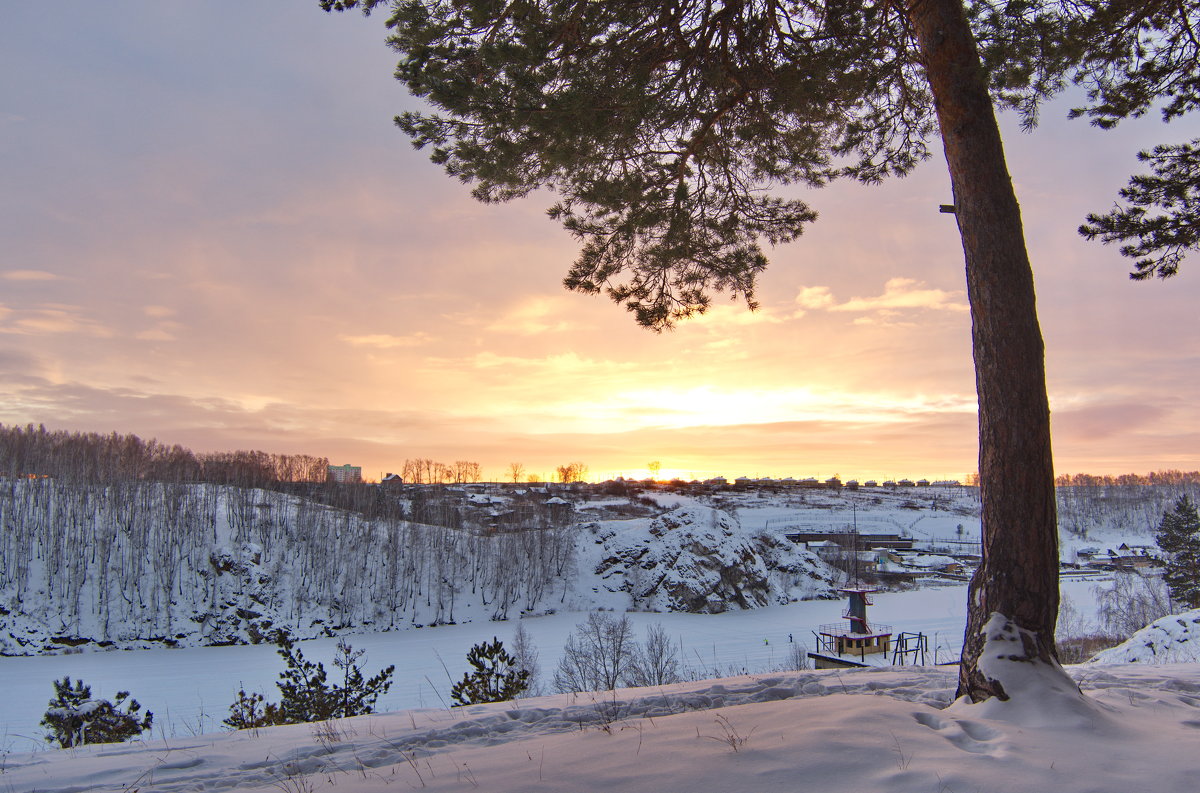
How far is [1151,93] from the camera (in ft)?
23.8

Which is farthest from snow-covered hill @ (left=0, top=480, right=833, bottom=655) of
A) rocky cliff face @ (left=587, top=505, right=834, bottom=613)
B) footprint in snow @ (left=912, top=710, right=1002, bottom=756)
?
footprint in snow @ (left=912, top=710, right=1002, bottom=756)

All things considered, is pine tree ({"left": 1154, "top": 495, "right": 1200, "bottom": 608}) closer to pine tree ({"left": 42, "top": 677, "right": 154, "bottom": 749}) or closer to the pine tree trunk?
the pine tree trunk

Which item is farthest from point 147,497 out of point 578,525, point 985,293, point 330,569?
point 985,293

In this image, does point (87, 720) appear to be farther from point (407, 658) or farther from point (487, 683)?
point (407, 658)

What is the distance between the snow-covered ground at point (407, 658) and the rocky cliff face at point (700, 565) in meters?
1.64

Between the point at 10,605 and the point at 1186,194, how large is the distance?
48360mm

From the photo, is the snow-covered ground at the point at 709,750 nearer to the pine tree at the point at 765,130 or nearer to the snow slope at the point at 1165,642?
the pine tree at the point at 765,130

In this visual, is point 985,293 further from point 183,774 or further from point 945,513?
point 945,513

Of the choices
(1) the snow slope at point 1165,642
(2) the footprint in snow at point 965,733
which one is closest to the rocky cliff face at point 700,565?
(1) the snow slope at point 1165,642

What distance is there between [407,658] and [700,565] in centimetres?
2219

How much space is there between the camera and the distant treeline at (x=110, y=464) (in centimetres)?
4744

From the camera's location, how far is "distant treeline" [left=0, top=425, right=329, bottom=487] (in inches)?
1868

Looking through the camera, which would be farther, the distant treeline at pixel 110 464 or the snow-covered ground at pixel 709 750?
the distant treeline at pixel 110 464

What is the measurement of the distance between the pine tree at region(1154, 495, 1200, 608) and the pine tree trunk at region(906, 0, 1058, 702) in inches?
1748
